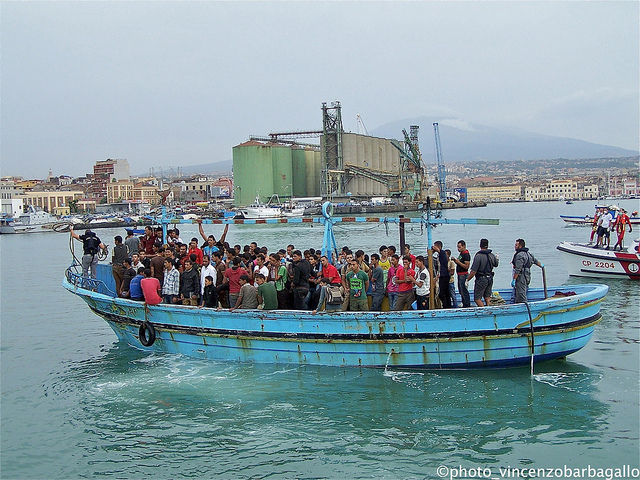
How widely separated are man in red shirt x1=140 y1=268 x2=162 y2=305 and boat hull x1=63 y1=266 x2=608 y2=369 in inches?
22.5

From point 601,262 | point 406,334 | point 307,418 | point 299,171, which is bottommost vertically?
point 307,418

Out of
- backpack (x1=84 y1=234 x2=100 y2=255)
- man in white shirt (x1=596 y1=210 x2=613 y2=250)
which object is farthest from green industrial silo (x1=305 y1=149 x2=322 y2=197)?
backpack (x1=84 y1=234 x2=100 y2=255)

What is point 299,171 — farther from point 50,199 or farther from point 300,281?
point 300,281

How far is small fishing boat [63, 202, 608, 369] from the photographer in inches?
463

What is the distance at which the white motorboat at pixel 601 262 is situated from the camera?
25594mm

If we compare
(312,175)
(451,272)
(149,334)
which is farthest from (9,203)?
(451,272)

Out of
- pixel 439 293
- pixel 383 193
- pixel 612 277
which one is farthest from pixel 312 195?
pixel 439 293

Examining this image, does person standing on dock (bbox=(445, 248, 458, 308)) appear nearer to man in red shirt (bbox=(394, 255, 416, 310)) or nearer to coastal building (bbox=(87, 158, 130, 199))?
man in red shirt (bbox=(394, 255, 416, 310))

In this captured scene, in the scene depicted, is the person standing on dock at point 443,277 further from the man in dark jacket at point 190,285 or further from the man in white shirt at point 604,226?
the man in white shirt at point 604,226

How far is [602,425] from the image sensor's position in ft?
34.2

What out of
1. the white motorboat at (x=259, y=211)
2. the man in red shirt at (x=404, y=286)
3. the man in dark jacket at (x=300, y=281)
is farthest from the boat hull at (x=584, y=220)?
the white motorboat at (x=259, y=211)

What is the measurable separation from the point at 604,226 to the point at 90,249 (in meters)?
19.5

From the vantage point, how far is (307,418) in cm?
1112

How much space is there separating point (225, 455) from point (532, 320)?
579 centimetres
